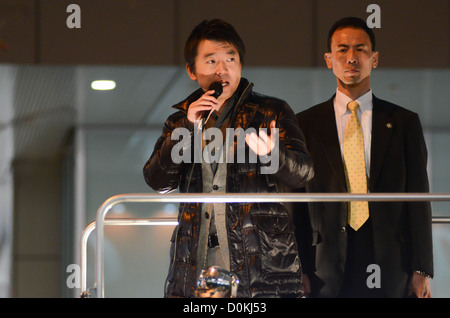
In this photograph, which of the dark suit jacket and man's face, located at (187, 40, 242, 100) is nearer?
man's face, located at (187, 40, 242, 100)

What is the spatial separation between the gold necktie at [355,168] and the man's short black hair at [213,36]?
3.47 ft

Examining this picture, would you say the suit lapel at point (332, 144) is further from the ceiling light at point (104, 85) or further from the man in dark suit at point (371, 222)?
the ceiling light at point (104, 85)

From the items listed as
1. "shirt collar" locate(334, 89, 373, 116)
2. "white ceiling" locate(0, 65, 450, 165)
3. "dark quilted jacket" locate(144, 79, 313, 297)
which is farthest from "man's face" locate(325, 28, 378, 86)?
"dark quilted jacket" locate(144, 79, 313, 297)

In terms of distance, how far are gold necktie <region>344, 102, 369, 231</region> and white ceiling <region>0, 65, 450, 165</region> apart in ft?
2.78

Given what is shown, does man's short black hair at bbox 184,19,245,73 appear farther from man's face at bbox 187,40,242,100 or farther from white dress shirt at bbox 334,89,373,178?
white dress shirt at bbox 334,89,373,178

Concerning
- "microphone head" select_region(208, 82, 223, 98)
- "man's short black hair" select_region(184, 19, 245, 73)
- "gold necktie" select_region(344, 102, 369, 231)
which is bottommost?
"gold necktie" select_region(344, 102, 369, 231)

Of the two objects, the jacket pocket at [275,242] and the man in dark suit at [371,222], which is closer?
the jacket pocket at [275,242]

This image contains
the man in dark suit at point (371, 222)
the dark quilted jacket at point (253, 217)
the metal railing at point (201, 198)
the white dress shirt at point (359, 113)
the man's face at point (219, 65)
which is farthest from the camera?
the white dress shirt at point (359, 113)

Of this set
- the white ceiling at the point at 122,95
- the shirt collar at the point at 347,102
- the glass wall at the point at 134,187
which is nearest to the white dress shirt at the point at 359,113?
the shirt collar at the point at 347,102

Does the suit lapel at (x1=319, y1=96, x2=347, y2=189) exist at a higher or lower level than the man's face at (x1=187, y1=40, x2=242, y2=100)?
lower

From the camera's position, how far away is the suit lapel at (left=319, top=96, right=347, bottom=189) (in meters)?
3.93

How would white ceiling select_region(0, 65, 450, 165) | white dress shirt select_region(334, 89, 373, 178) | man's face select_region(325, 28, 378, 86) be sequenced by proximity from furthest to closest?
white ceiling select_region(0, 65, 450, 165) → man's face select_region(325, 28, 378, 86) → white dress shirt select_region(334, 89, 373, 178)

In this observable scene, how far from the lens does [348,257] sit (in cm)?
385

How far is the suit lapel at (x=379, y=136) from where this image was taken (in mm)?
3902
